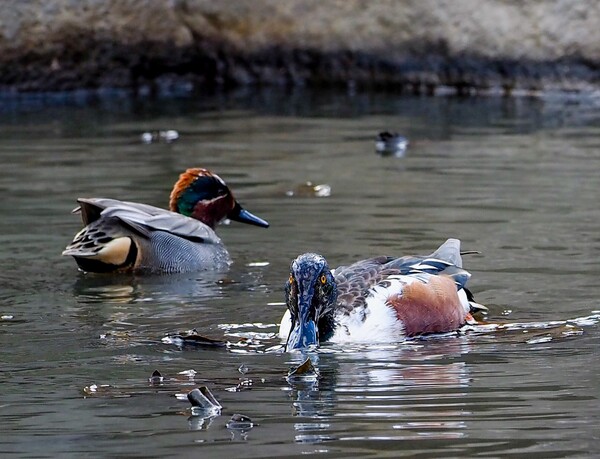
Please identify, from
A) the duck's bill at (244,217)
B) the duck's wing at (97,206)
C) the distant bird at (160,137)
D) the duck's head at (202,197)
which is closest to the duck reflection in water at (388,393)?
the duck's wing at (97,206)

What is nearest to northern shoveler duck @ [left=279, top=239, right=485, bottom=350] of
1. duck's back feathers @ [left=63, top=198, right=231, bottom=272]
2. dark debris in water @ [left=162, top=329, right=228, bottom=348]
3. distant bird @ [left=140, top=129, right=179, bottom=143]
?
dark debris in water @ [left=162, top=329, right=228, bottom=348]

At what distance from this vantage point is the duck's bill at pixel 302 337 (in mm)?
5992

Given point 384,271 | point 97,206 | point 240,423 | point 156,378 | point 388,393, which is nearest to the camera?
point 240,423

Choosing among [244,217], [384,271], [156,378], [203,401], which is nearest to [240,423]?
[203,401]

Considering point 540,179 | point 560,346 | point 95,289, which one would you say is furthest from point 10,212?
point 560,346

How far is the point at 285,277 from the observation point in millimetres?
7871

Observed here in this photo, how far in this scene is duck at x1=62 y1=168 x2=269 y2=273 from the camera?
820cm

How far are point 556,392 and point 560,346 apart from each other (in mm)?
901

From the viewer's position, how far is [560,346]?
20.0 ft

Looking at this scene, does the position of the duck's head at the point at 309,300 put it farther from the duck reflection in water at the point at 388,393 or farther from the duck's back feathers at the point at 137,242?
the duck's back feathers at the point at 137,242

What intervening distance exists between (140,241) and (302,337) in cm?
253

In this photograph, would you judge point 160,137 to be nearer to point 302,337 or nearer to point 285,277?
point 285,277

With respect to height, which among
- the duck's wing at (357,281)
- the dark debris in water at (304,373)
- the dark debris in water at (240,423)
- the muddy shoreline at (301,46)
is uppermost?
the muddy shoreline at (301,46)

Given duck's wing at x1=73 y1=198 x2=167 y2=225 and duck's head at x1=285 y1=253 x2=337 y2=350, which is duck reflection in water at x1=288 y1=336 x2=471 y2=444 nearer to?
duck's head at x1=285 y1=253 x2=337 y2=350
